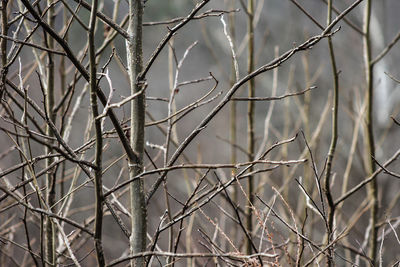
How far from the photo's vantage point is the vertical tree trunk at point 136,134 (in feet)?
5.47

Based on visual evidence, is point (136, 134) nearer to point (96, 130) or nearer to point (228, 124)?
point (96, 130)

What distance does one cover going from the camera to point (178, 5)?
1249 centimetres

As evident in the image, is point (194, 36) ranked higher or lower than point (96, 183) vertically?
higher

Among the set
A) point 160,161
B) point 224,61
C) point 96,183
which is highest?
point 224,61

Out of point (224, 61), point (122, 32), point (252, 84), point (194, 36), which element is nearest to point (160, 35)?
point (194, 36)

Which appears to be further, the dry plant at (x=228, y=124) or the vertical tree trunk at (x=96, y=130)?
the dry plant at (x=228, y=124)

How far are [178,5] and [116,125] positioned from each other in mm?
11305

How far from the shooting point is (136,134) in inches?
66.9

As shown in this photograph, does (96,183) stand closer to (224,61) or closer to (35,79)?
(35,79)

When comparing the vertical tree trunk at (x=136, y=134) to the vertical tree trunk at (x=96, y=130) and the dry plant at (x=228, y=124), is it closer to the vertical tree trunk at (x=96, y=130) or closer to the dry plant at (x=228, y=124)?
the dry plant at (x=228, y=124)

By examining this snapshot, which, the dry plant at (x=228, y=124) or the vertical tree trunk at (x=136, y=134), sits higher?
the dry plant at (x=228, y=124)

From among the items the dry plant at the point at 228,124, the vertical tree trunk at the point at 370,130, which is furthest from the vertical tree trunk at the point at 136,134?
the vertical tree trunk at the point at 370,130

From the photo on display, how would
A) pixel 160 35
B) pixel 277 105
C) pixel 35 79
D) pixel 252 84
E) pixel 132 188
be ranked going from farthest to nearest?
1. pixel 160 35
2. pixel 277 105
3. pixel 35 79
4. pixel 252 84
5. pixel 132 188

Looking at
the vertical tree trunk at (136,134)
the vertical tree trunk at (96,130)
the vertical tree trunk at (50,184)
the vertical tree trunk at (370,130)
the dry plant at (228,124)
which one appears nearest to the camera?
the vertical tree trunk at (96,130)
